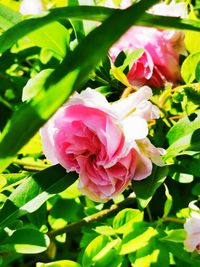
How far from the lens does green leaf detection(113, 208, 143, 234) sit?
849mm

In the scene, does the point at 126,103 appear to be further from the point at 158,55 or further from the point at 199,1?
the point at 199,1

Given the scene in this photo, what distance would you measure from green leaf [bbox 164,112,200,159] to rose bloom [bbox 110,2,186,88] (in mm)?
130

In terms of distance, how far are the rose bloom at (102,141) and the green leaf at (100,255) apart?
0.08m

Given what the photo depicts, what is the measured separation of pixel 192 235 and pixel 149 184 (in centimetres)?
9

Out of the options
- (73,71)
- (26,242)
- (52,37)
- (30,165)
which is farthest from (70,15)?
(30,165)

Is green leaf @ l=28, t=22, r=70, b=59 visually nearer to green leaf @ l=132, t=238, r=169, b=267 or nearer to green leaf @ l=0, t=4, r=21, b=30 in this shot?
green leaf @ l=0, t=4, r=21, b=30

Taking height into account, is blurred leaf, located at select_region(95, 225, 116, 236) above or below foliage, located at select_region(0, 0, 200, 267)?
below

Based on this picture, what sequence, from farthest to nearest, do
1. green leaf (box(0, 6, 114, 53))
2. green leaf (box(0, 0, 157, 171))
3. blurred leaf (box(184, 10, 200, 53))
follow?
1. blurred leaf (box(184, 10, 200, 53))
2. green leaf (box(0, 6, 114, 53))
3. green leaf (box(0, 0, 157, 171))

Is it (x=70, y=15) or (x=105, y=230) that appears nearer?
(x=70, y=15)

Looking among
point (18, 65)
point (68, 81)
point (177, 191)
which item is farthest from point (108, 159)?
point (18, 65)

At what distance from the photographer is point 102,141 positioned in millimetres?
710

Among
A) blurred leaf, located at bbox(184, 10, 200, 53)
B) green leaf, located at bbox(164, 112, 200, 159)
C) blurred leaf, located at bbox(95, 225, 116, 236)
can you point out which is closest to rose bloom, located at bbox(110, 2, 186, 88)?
blurred leaf, located at bbox(184, 10, 200, 53)

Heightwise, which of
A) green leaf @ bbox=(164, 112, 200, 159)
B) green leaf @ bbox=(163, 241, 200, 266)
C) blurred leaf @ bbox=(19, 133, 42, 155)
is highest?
green leaf @ bbox=(164, 112, 200, 159)

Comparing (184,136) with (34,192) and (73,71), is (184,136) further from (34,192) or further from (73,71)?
(73,71)
